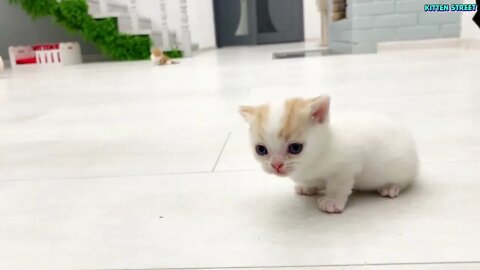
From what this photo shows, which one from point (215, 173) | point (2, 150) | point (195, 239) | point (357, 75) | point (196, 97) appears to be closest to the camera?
point (195, 239)

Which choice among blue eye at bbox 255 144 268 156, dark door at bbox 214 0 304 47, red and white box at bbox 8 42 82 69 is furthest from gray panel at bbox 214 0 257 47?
blue eye at bbox 255 144 268 156

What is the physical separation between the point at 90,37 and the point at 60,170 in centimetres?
408

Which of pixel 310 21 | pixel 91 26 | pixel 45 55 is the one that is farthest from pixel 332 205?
pixel 310 21

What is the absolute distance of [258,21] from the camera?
255 inches

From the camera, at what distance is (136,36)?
4.96m

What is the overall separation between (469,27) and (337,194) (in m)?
3.25

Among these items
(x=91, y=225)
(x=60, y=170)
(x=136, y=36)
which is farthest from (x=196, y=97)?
(x=136, y=36)

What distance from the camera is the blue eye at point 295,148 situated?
657 mm

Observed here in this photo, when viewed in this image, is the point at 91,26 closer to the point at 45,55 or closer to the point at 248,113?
the point at 45,55

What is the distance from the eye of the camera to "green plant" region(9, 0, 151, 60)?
4660 millimetres

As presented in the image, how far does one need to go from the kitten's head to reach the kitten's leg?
2.9 inches

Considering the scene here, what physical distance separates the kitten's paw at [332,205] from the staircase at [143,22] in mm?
4410

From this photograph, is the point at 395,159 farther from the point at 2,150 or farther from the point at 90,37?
the point at 90,37

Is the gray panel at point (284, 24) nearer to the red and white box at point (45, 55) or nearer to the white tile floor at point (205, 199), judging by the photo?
the red and white box at point (45, 55)
